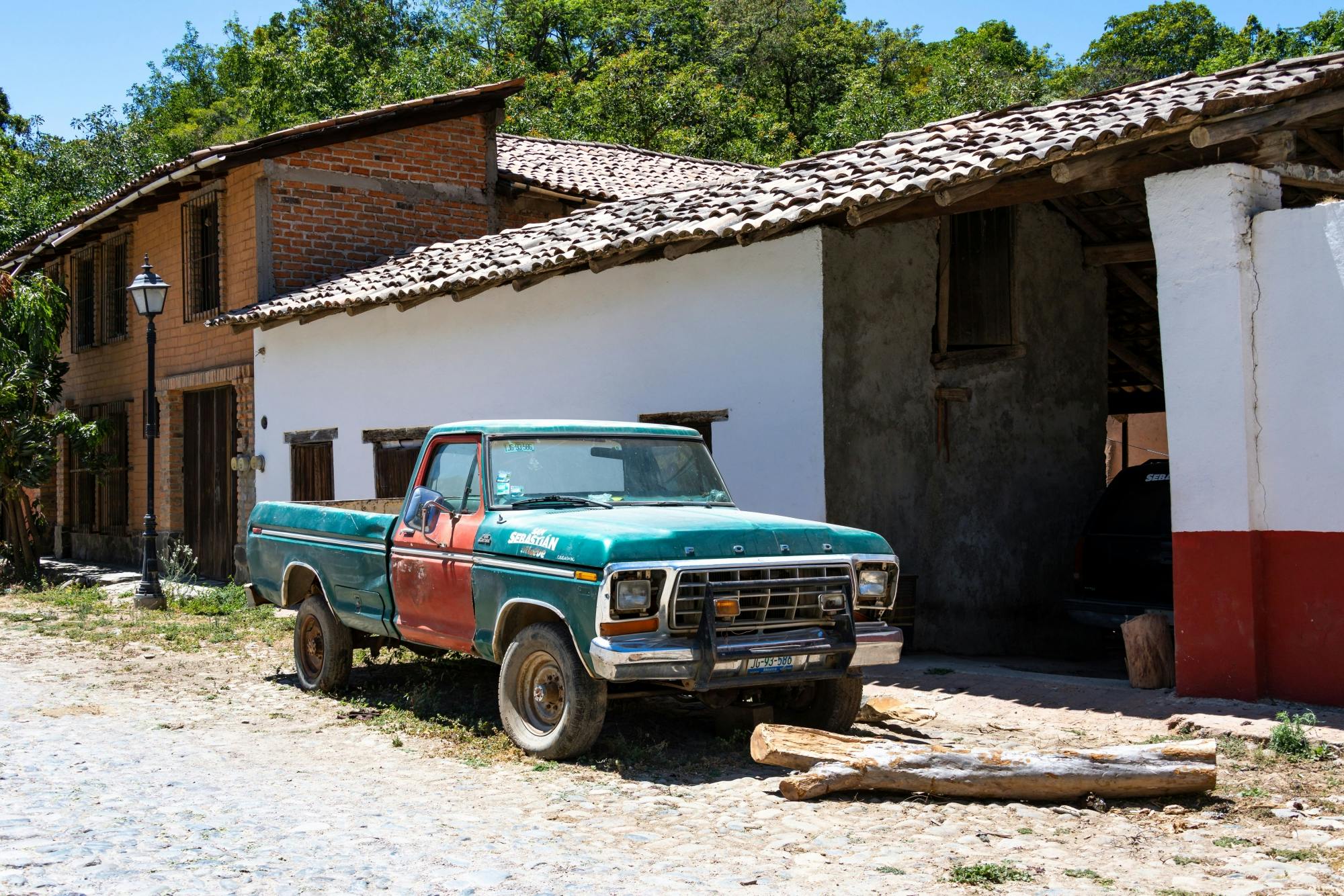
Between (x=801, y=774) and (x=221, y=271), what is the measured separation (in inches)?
503

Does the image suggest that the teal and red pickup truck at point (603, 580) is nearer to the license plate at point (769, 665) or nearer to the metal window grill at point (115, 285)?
the license plate at point (769, 665)

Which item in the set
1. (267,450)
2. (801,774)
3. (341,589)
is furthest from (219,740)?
(267,450)

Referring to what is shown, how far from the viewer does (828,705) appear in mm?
6707

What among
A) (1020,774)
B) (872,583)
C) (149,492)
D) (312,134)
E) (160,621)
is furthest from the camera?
(312,134)

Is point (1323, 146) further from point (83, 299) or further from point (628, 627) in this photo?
point (83, 299)

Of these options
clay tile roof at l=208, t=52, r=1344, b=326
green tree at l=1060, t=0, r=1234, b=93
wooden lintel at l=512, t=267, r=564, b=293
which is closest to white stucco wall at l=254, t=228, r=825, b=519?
wooden lintel at l=512, t=267, r=564, b=293

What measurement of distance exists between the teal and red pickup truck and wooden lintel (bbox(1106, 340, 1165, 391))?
7.93 m

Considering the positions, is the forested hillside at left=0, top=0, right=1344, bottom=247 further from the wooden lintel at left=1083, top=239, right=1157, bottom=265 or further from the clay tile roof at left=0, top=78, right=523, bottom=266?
the wooden lintel at left=1083, top=239, right=1157, bottom=265

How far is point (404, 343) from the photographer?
531 inches

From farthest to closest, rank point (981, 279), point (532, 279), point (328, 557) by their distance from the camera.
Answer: point (532, 279) → point (981, 279) → point (328, 557)

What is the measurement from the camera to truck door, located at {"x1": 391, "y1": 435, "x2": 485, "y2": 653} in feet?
22.6

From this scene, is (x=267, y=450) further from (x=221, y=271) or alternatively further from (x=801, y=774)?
(x=801, y=774)

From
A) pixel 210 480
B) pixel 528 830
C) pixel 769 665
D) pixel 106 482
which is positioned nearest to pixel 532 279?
pixel 769 665

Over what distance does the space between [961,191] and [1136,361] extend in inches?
261
